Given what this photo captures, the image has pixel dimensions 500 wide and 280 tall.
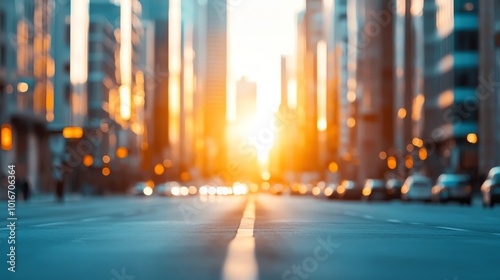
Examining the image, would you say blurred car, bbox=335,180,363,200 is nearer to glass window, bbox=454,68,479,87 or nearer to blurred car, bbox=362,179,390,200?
blurred car, bbox=362,179,390,200

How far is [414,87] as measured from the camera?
396ft

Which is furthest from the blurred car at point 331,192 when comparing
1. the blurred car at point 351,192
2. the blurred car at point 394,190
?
the blurred car at point 394,190

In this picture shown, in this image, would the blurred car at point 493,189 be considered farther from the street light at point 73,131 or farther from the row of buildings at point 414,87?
the street light at point 73,131

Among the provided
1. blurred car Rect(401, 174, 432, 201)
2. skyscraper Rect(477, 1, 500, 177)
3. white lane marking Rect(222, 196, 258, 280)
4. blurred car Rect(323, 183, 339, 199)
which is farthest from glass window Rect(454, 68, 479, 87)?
white lane marking Rect(222, 196, 258, 280)

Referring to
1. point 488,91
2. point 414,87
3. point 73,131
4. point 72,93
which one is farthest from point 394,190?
point 72,93

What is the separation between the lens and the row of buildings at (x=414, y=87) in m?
90.6

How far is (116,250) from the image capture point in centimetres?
1521

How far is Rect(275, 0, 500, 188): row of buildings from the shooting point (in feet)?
297

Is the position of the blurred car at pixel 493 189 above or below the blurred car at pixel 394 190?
above

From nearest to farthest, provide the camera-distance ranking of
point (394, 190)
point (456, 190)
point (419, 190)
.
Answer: point (456, 190) → point (419, 190) → point (394, 190)

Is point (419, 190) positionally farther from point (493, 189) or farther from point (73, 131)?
point (73, 131)

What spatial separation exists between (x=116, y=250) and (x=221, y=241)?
2833mm

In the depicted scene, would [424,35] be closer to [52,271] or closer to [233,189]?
[233,189]

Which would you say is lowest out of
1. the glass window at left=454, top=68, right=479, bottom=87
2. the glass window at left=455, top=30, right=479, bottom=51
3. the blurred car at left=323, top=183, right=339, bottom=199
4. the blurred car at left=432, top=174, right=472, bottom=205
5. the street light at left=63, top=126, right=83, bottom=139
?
the blurred car at left=323, top=183, right=339, bottom=199
